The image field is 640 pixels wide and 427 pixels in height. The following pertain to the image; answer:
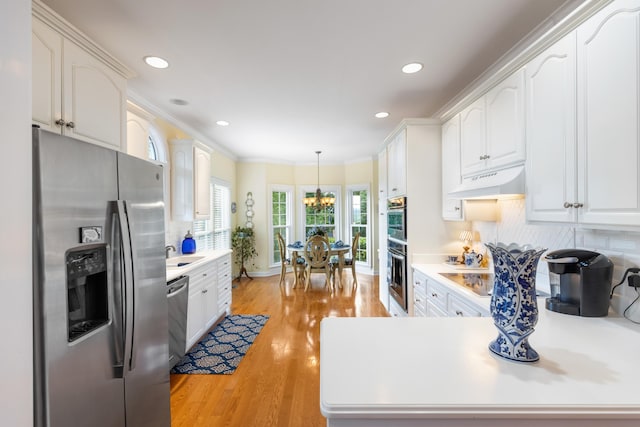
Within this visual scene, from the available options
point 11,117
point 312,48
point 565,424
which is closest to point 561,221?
point 565,424

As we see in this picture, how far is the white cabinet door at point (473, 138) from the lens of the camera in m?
2.21

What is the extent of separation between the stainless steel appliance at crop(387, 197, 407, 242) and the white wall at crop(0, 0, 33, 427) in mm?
→ 2868

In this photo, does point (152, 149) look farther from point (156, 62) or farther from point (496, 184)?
point (496, 184)

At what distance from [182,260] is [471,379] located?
318cm

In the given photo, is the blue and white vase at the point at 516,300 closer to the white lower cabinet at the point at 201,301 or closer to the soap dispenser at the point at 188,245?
the white lower cabinet at the point at 201,301

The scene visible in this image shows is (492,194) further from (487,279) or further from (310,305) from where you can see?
(310,305)

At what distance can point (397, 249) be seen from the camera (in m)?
3.40

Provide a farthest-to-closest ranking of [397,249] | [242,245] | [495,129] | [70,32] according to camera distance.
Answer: [242,245] < [397,249] < [495,129] < [70,32]

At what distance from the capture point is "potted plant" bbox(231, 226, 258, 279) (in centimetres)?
584

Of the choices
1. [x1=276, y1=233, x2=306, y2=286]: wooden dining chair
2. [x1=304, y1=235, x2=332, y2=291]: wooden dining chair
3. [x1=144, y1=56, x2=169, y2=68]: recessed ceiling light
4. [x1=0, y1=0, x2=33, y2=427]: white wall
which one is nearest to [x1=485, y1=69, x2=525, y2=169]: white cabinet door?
[x1=0, y1=0, x2=33, y2=427]: white wall

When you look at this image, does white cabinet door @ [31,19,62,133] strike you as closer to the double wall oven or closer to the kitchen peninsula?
the kitchen peninsula

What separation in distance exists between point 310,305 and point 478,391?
12.1ft

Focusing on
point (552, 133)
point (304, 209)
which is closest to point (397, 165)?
point (552, 133)

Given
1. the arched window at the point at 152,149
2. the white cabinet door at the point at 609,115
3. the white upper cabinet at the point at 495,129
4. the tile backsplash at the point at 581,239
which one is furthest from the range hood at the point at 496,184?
the arched window at the point at 152,149
